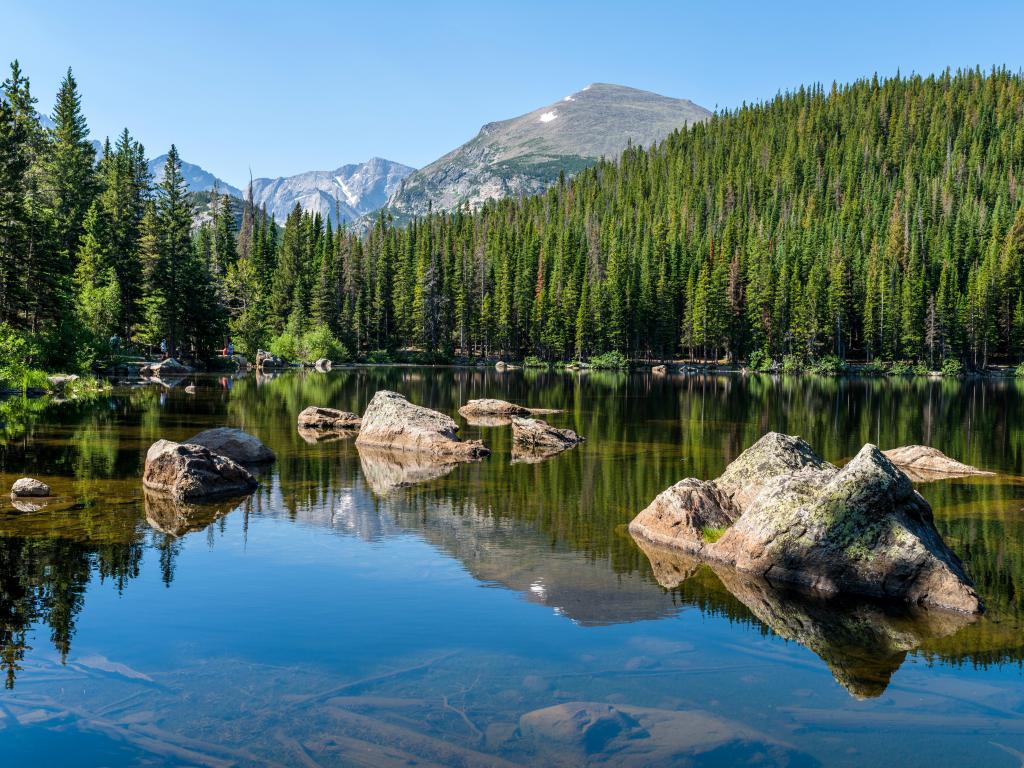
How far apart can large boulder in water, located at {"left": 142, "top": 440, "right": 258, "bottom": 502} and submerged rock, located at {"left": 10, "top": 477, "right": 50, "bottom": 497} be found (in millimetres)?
2431

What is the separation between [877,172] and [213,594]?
20404 cm

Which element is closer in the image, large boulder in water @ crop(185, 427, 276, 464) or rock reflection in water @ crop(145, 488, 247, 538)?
rock reflection in water @ crop(145, 488, 247, 538)

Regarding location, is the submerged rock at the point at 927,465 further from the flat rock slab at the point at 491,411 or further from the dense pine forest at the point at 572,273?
the dense pine forest at the point at 572,273

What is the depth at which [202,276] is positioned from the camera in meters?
83.1

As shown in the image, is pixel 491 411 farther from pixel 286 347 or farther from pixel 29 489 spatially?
pixel 286 347

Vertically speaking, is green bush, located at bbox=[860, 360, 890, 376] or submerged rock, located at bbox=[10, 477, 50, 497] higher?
green bush, located at bbox=[860, 360, 890, 376]

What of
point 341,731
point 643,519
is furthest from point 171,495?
point 341,731

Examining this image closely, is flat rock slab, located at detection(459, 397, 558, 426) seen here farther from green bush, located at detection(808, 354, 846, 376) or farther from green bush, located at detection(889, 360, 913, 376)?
green bush, located at detection(889, 360, 913, 376)

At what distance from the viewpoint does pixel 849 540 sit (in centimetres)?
1419

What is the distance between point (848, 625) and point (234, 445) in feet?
64.2

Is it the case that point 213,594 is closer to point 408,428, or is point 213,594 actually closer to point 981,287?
point 408,428

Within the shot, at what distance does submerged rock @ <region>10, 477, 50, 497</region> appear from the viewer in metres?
19.4

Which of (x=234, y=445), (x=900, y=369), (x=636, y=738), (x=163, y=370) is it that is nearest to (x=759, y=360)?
(x=900, y=369)

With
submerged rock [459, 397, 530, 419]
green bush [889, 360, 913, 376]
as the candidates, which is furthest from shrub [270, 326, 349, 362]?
green bush [889, 360, 913, 376]
